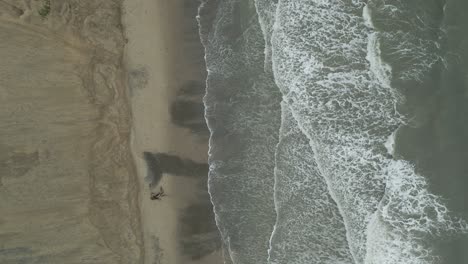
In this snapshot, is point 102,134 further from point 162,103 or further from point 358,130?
point 358,130

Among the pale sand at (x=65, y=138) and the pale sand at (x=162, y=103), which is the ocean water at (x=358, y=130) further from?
the pale sand at (x=65, y=138)

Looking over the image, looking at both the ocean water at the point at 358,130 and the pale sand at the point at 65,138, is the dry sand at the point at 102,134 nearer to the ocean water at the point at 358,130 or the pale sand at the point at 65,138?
the pale sand at the point at 65,138

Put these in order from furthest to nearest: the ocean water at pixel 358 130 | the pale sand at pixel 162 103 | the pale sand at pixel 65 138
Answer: the pale sand at pixel 162 103
the pale sand at pixel 65 138
the ocean water at pixel 358 130

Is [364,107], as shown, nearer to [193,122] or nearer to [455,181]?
[455,181]

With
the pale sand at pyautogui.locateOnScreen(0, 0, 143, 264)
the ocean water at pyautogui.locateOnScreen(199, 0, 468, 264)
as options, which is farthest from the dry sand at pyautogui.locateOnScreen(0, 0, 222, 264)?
the ocean water at pyautogui.locateOnScreen(199, 0, 468, 264)

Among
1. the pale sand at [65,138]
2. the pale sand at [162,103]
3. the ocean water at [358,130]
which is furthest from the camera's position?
the pale sand at [162,103]

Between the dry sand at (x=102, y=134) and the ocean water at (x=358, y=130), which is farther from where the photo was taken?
the dry sand at (x=102, y=134)

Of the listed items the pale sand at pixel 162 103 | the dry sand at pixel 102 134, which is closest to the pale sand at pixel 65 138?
the dry sand at pixel 102 134

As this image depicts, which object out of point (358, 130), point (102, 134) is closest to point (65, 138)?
point (102, 134)
